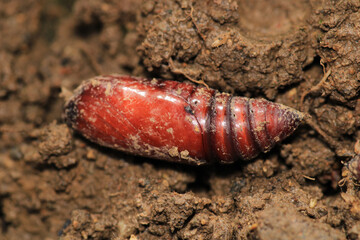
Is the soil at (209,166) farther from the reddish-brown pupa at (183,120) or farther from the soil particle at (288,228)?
the reddish-brown pupa at (183,120)

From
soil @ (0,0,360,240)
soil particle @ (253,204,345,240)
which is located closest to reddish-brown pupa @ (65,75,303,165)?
soil @ (0,0,360,240)

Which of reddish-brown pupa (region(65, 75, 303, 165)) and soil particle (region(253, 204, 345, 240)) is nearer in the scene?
soil particle (region(253, 204, 345, 240))

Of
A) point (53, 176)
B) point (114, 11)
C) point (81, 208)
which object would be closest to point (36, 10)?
point (114, 11)

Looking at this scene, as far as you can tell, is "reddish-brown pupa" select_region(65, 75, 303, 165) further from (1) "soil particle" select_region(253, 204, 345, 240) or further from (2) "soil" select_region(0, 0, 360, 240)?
(1) "soil particle" select_region(253, 204, 345, 240)

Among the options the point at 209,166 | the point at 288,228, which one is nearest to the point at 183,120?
the point at 209,166

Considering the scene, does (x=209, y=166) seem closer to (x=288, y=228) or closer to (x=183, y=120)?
(x=183, y=120)

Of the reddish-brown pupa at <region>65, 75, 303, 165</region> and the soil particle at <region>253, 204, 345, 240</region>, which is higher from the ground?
the reddish-brown pupa at <region>65, 75, 303, 165</region>
